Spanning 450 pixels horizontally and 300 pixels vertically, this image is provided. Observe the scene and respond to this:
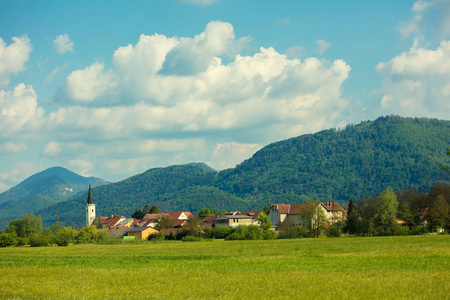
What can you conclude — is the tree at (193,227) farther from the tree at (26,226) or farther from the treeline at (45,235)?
the tree at (26,226)

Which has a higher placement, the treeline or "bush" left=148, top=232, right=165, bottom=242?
the treeline

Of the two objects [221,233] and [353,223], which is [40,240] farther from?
[353,223]

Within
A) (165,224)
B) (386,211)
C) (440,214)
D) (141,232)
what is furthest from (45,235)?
(440,214)

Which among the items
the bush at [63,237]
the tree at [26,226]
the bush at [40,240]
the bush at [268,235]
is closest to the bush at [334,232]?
the bush at [268,235]

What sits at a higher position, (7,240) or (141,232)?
(7,240)

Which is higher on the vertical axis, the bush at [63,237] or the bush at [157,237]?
the bush at [63,237]

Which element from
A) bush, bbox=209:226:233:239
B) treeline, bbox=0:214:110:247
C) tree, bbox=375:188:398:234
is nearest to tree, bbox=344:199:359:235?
tree, bbox=375:188:398:234

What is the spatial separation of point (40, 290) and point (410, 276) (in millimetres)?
19529

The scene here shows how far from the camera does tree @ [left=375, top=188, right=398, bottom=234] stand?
4114 inches

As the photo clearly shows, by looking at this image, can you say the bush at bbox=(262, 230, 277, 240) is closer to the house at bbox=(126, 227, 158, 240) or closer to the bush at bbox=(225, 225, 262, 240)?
the bush at bbox=(225, 225, 262, 240)

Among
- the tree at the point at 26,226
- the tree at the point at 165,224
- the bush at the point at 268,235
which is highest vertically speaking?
the tree at the point at 26,226

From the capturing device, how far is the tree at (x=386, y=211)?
10450 centimetres

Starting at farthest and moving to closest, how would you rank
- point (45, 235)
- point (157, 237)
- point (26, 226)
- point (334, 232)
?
point (26, 226) → point (157, 237) → point (334, 232) → point (45, 235)

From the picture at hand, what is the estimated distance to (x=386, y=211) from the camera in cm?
10450
